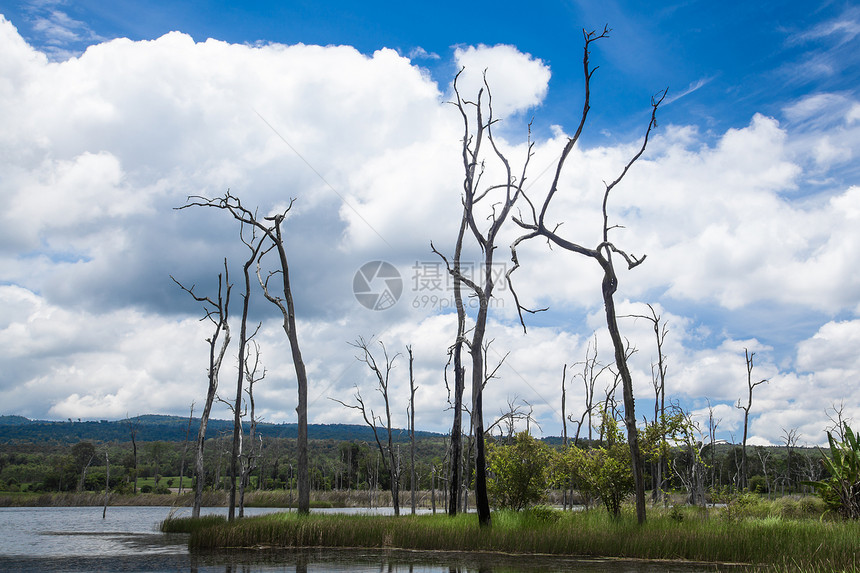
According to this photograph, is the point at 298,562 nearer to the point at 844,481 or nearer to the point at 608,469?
the point at 608,469

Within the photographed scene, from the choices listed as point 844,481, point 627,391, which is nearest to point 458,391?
point 627,391

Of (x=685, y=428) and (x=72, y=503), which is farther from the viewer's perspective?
(x=72, y=503)

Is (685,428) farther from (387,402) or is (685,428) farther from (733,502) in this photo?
(387,402)

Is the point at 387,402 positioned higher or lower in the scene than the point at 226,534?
higher

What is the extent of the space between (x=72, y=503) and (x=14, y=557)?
55.0 meters

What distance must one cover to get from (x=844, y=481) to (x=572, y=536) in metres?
10.5

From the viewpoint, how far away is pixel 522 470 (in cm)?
2150

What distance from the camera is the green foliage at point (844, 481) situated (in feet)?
62.6

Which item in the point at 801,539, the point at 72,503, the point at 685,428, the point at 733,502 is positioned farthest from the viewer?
the point at 72,503

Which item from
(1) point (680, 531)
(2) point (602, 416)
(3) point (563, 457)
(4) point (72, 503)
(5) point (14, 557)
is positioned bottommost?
(4) point (72, 503)

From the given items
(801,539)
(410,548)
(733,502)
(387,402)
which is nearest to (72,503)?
(387,402)

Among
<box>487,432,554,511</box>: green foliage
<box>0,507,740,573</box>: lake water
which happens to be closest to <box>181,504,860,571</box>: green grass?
<box>0,507,740,573</box>: lake water

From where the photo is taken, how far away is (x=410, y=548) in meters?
17.0

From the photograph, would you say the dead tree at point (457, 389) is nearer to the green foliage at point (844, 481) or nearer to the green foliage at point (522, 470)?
the green foliage at point (522, 470)
